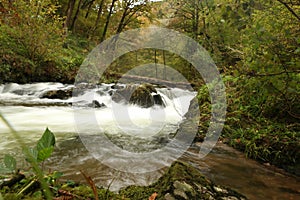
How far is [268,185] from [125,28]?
66.4 feet

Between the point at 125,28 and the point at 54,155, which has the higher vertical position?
the point at 125,28

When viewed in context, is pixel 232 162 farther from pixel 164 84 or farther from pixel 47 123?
pixel 164 84

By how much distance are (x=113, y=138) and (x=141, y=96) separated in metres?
4.25

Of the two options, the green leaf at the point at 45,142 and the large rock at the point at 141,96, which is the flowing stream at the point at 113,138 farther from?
the green leaf at the point at 45,142

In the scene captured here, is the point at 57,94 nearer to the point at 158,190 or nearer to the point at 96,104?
the point at 96,104

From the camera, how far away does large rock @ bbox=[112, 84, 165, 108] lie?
9.02 meters

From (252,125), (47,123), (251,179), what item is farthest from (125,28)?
(251,179)

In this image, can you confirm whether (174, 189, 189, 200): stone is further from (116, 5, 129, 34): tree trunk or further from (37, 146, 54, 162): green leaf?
(116, 5, 129, 34): tree trunk

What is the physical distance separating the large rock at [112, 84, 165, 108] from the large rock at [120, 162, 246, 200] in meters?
7.01

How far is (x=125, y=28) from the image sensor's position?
2158 centimetres

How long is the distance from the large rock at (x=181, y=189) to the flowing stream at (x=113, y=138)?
1154 millimetres

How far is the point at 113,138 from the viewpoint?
504 centimetres

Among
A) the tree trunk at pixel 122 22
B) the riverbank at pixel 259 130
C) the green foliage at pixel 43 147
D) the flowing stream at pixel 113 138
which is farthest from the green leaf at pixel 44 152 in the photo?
the tree trunk at pixel 122 22

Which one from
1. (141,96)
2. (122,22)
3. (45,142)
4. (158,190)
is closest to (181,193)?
(158,190)
